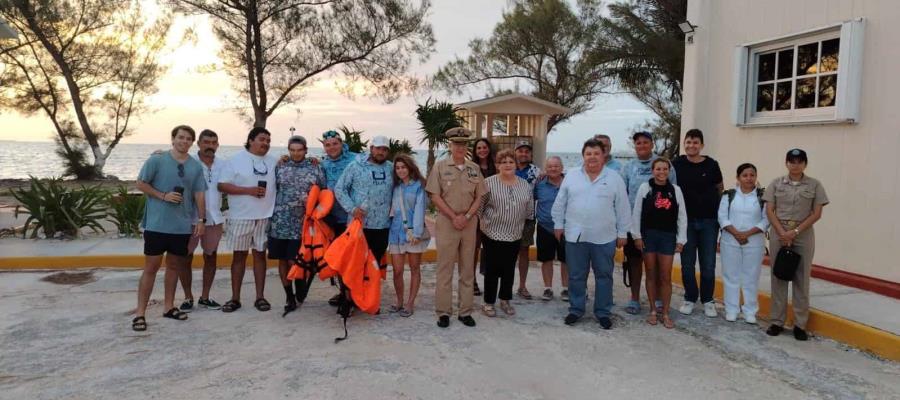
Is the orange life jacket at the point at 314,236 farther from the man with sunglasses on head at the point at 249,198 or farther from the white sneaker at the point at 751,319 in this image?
the white sneaker at the point at 751,319

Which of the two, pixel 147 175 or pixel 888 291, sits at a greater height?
pixel 147 175

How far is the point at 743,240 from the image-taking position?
506cm

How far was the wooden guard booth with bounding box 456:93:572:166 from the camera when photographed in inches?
523

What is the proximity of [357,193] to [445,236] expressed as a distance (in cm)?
86

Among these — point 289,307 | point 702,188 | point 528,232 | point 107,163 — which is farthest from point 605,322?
point 107,163

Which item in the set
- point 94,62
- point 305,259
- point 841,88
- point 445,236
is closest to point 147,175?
point 305,259

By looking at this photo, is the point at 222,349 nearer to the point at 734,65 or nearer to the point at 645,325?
the point at 645,325

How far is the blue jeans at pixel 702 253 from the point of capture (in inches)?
208

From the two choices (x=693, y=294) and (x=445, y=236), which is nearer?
(x=445, y=236)

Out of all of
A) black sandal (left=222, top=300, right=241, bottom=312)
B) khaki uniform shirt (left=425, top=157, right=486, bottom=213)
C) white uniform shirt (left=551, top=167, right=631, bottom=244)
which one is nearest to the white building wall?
white uniform shirt (left=551, top=167, right=631, bottom=244)

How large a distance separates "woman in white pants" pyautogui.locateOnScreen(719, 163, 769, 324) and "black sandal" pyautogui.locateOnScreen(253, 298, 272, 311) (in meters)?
4.08

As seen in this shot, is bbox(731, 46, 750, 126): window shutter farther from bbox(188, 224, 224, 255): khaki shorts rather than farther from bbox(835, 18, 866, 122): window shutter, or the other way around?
bbox(188, 224, 224, 255): khaki shorts

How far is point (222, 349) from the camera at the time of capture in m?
4.32

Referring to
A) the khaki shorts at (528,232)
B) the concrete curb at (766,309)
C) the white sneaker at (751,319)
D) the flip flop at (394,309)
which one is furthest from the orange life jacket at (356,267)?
the white sneaker at (751,319)
